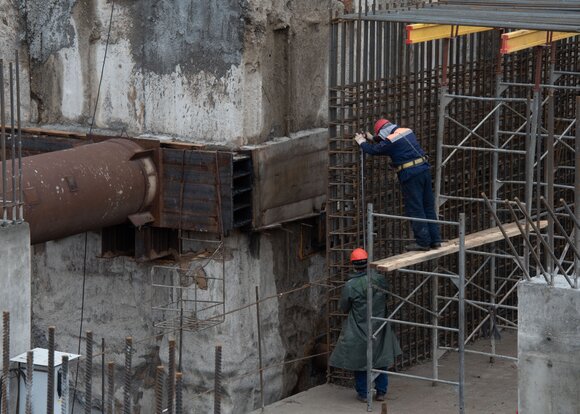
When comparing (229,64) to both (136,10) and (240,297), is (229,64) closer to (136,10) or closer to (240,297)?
(136,10)

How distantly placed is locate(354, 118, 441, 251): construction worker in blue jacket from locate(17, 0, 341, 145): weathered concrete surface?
1381mm

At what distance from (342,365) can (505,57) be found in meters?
4.33

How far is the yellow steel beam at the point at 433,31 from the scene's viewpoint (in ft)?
50.0

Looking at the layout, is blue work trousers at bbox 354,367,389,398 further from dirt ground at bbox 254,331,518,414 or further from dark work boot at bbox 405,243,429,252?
dark work boot at bbox 405,243,429,252

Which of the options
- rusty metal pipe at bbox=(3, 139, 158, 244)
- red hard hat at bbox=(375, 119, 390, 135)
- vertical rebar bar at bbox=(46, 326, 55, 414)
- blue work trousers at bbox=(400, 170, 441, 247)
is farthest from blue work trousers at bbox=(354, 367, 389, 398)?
vertical rebar bar at bbox=(46, 326, 55, 414)

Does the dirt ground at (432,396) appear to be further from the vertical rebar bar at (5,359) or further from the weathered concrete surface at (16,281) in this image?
the vertical rebar bar at (5,359)

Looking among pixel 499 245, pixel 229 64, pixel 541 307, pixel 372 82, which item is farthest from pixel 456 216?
pixel 541 307

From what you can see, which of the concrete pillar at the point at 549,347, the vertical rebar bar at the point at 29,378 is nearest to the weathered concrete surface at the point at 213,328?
the vertical rebar bar at the point at 29,378

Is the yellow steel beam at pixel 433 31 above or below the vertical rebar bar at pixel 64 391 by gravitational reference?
above

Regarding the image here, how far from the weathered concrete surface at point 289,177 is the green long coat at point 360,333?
126 cm

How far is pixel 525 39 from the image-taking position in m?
15.6

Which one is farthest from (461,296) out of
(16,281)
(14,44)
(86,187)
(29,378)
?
(14,44)

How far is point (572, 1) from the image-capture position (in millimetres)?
17734

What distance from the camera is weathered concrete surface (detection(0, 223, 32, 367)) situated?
12.9m
